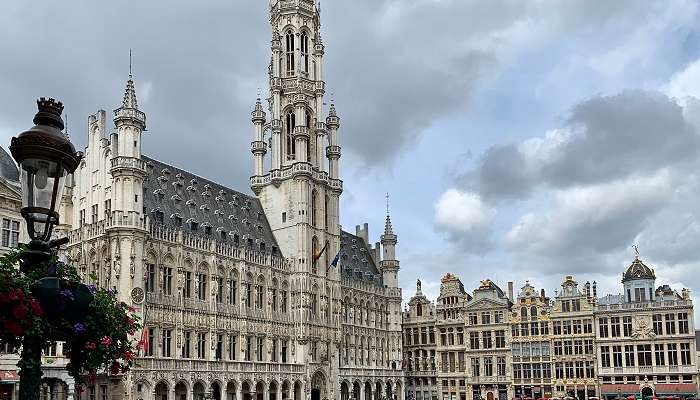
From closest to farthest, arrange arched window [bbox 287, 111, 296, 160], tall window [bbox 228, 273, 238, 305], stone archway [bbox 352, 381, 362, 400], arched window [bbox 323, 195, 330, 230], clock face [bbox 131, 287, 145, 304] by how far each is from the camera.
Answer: clock face [bbox 131, 287, 145, 304], tall window [bbox 228, 273, 238, 305], arched window [bbox 323, 195, 330, 230], arched window [bbox 287, 111, 296, 160], stone archway [bbox 352, 381, 362, 400]

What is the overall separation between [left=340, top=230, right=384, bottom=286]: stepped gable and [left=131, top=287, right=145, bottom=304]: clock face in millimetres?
29516

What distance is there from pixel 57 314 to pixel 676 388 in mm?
76824

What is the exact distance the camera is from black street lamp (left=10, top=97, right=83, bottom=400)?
29.1ft

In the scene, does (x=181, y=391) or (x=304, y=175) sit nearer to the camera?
(x=181, y=391)

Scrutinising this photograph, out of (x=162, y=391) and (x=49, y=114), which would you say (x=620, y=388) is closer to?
(x=162, y=391)

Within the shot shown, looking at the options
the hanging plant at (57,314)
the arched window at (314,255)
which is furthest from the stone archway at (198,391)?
the hanging plant at (57,314)

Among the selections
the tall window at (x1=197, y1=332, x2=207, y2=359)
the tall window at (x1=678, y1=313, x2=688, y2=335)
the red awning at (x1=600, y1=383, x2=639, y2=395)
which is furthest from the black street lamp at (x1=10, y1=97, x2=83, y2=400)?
the tall window at (x1=678, y1=313, x2=688, y2=335)

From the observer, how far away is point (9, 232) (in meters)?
41.8

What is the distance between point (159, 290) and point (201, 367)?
7.30 metres

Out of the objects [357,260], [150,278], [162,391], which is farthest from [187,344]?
[357,260]

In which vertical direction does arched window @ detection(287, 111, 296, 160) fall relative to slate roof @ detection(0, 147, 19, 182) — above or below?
above

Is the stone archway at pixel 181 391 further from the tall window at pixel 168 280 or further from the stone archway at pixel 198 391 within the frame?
the tall window at pixel 168 280

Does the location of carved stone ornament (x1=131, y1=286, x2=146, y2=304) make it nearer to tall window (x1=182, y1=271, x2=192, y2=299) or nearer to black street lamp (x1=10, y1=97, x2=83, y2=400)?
tall window (x1=182, y1=271, x2=192, y2=299)

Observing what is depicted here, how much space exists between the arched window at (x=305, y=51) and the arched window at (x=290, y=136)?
568 centimetres
